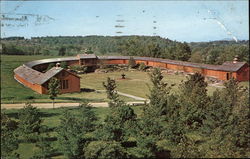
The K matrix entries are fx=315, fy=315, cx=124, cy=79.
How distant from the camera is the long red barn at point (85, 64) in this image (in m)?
43.7

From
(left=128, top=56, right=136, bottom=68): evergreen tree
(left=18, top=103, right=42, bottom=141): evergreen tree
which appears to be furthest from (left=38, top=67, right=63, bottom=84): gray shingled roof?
(left=128, top=56, right=136, bottom=68): evergreen tree

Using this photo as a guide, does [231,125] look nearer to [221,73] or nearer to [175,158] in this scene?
[175,158]

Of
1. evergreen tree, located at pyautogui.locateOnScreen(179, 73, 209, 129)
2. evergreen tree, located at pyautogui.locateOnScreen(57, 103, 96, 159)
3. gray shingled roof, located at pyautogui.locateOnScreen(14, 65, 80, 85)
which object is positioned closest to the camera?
evergreen tree, located at pyautogui.locateOnScreen(57, 103, 96, 159)

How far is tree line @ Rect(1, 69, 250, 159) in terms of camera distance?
19.1m

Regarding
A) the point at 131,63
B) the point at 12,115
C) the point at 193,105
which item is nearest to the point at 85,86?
the point at 12,115

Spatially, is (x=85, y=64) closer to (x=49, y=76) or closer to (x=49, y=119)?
(x=49, y=76)

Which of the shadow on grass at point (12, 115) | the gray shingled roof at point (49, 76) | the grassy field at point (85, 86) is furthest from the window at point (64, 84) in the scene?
the shadow on grass at point (12, 115)

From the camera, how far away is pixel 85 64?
71562mm

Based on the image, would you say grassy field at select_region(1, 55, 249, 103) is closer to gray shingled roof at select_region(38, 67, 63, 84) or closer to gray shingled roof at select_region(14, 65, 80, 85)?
gray shingled roof at select_region(14, 65, 80, 85)

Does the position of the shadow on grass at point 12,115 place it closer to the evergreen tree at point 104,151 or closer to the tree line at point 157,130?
the tree line at point 157,130

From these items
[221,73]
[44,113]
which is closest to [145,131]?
[44,113]

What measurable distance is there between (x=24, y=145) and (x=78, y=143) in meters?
5.50

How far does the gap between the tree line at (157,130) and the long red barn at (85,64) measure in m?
17.5

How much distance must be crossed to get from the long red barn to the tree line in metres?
17.5
